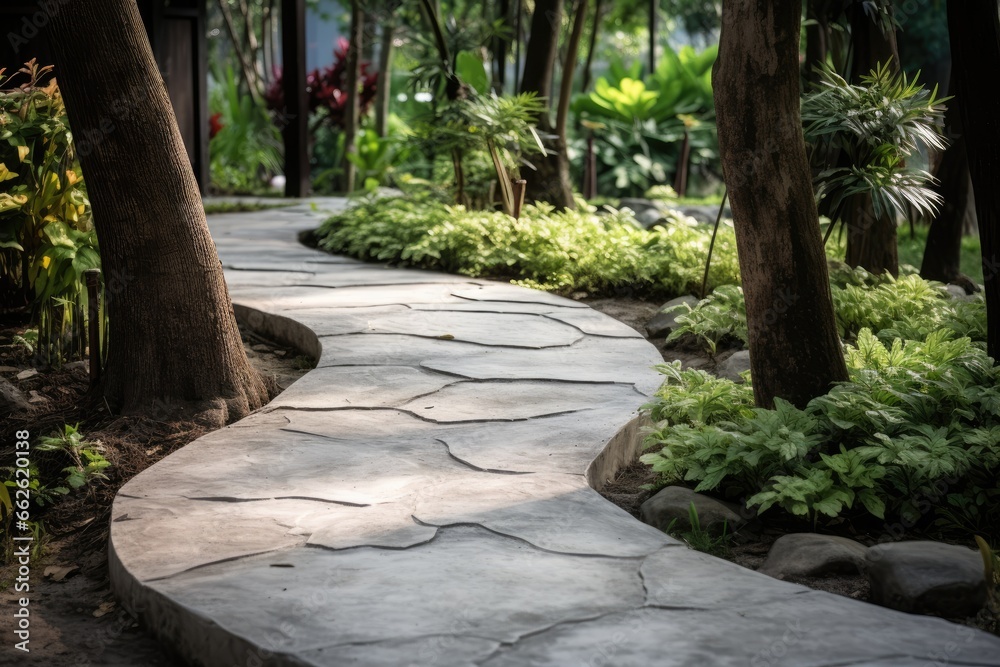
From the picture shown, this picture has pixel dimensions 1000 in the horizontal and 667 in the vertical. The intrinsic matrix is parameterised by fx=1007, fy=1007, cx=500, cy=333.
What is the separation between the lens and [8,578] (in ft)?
10.4

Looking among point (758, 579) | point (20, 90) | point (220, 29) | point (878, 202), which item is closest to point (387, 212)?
point (20, 90)

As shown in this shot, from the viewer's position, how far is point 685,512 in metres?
3.26

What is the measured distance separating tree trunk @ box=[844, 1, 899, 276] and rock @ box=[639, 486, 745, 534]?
3.62 m

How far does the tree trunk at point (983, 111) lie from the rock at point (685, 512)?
1.52 m

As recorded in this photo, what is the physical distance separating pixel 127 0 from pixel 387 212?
5.26m

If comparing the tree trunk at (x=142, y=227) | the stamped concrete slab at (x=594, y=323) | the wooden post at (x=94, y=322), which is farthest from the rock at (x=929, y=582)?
the wooden post at (x=94, y=322)

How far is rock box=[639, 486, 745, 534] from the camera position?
10.7 ft

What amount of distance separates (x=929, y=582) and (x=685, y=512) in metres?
0.80

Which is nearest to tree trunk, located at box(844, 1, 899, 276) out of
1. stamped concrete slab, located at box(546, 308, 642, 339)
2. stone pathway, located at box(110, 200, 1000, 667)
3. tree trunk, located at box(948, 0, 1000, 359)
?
stamped concrete slab, located at box(546, 308, 642, 339)


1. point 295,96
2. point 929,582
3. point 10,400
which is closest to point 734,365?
point 929,582

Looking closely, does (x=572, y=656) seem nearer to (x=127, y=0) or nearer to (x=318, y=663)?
(x=318, y=663)

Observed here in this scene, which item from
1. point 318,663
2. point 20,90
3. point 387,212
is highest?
point 20,90

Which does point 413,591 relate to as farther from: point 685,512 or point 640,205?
point 640,205

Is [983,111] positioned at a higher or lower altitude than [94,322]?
higher
